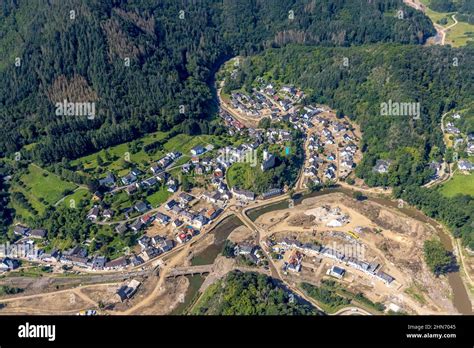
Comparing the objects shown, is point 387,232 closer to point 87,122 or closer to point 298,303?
point 298,303

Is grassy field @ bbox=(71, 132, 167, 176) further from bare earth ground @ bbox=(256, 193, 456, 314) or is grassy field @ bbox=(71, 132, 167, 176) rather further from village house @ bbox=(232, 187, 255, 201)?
bare earth ground @ bbox=(256, 193, 456, 314)

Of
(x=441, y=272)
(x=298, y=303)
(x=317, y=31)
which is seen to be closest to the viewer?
(x=298, y=303)

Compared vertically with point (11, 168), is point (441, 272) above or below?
below

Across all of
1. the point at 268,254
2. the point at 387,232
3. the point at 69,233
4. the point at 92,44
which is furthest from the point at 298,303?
the point at 92,44

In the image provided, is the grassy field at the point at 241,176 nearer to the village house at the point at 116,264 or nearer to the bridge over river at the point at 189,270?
the bridge over river at the point at 189,270

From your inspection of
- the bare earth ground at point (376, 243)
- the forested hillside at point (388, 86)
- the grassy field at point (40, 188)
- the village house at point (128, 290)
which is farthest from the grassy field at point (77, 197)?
the forested hillside at point (388, 86)

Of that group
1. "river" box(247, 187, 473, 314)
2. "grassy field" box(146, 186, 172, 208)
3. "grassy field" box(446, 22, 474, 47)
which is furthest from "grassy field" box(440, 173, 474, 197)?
"grassy field" box(446, 22, 474, 47)
